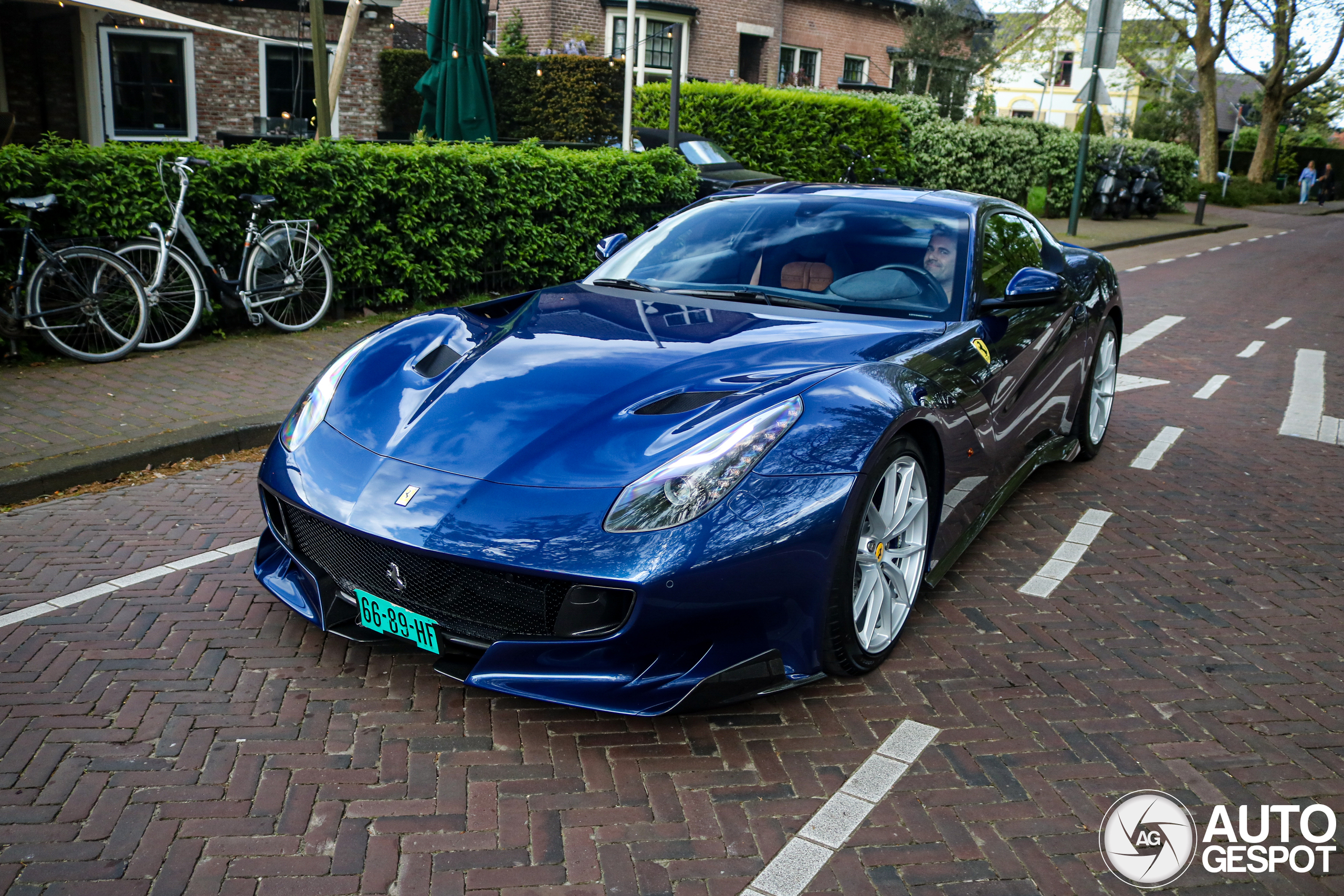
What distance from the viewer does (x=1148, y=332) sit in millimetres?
10883

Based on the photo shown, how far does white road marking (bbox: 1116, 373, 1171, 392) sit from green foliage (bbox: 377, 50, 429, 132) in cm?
1687

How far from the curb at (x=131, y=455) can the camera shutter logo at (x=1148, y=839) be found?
14.8ft

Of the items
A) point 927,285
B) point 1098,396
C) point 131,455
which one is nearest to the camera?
point 927,285

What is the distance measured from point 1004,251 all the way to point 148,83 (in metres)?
18.7

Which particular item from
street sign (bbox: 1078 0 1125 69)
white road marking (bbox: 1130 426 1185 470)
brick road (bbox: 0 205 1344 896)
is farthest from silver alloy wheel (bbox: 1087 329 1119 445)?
street sign (bbox: 1078 0 1125 69)

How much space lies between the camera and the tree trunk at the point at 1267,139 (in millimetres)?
41281

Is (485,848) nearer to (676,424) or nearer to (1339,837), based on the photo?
(676,424)

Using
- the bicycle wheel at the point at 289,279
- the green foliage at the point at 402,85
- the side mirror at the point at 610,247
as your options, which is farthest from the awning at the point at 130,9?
the side mirror at the point at 610,247

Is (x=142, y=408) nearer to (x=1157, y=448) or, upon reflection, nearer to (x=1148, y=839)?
(x=1148, y=839)

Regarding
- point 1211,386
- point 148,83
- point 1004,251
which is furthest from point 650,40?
point 1004,251

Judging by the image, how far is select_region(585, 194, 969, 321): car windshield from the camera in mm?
4230

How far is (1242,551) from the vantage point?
476cm

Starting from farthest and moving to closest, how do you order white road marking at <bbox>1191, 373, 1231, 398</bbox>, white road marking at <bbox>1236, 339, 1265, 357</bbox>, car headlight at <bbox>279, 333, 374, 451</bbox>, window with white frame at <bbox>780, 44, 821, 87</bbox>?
window with white frame at <bbox>780, 44, 821, 87</bbox> < white road marking at <bbox>1236, 339, 1265, 357</bbox> < white road marking at <bbox>1191, 373, 1231, 398</bbox> < car headlight at <bbox>279, 333, 374, 451</bbox>

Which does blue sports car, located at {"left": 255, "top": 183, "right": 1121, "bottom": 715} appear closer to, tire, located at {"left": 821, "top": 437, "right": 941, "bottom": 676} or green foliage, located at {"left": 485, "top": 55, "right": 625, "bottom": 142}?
tire, located at {"left": 821, "top": 437, "right": 941, "bottom": 676}
